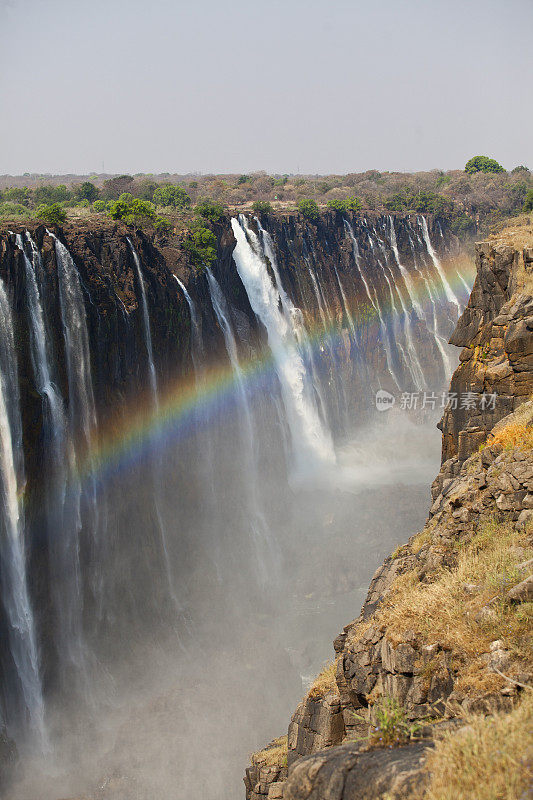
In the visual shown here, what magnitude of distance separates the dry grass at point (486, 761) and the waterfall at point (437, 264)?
2732 inches

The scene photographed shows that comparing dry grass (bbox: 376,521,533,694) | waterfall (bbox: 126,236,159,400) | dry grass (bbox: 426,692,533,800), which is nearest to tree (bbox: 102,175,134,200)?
waterfall (bbox: 126,236,159,400)

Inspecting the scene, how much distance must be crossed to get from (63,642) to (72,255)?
1548 cm

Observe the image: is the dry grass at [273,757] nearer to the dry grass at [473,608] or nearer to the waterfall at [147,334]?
the dry grass at [473,608]

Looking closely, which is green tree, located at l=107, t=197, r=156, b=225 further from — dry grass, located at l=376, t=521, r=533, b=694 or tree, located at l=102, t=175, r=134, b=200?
tree, located at l=102, t=175, r=134, b=200

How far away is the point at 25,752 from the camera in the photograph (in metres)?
22.1

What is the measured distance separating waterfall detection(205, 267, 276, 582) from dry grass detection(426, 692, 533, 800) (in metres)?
30.6

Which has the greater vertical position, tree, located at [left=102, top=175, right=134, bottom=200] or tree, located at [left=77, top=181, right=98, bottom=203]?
tree, located at [left=102, top=175, right=134, bottom=200]

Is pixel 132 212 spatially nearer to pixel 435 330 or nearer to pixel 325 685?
pixel 325 685

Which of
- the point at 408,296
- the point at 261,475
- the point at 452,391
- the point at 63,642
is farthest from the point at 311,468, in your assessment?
the point at 408,296

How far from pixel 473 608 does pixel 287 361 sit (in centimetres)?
3634

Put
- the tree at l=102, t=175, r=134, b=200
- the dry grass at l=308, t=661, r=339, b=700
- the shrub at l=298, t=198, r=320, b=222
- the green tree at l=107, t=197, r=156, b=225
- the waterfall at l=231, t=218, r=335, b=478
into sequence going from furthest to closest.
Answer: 1. the tree at l=102, t=175, r=134, b=200
2. the shrub at l=298, t=198, r=320, b=222
3. the waterfall at l=231, t=218, r=335, b=478
4. the green tree at l=107, t=197, r=156, b=225
5. the dry grass at l=308, t=661, r=339, b=700

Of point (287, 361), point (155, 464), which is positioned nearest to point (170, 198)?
point (287, 361)

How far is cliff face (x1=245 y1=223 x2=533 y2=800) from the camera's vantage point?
6.73m

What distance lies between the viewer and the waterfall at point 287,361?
43.4m
